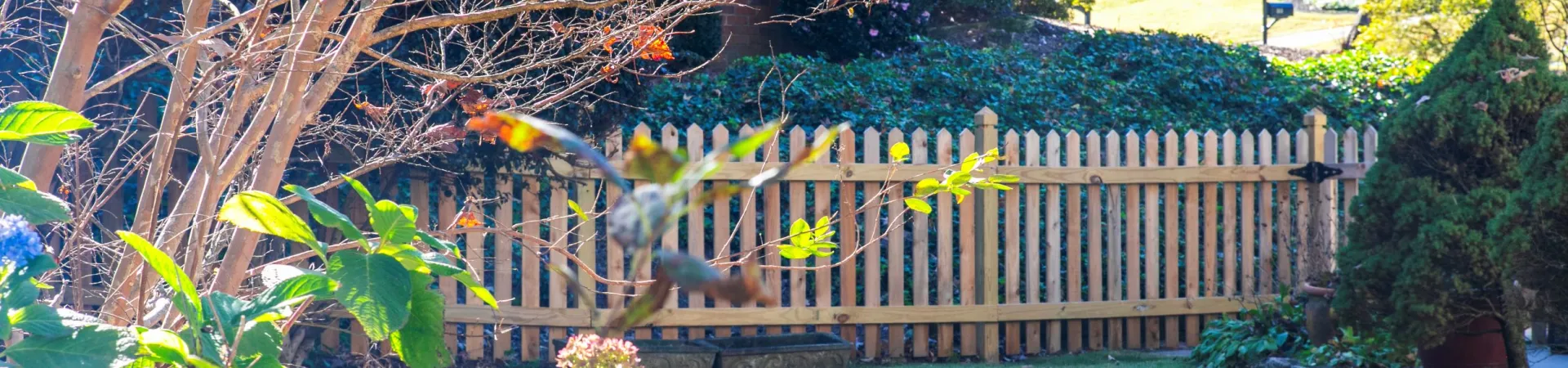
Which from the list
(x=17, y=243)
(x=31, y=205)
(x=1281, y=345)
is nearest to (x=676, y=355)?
(x=1281, y=345)

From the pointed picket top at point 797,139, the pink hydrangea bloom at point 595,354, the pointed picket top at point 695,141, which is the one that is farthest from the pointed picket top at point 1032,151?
the pink hydrangea bloom at point 595,354

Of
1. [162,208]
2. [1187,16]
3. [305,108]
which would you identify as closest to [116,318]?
[305,108]

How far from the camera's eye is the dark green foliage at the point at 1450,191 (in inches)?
167

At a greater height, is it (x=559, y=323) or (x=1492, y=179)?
(x=1492, y=179)

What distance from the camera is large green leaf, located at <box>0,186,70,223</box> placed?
1518mm

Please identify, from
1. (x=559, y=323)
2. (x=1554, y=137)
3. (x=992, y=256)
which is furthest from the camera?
(x=992, y=256)

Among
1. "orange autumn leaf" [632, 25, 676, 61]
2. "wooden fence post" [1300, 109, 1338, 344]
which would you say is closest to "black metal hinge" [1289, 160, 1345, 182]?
"wooden fence post" [1300, 109, 1338, 344]

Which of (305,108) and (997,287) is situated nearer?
(305,108)

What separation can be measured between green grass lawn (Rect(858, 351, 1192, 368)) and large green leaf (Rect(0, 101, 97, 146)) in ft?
14.1

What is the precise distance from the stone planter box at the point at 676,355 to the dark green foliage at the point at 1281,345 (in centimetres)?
239

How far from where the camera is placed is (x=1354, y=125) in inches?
360

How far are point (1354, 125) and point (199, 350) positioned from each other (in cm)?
934

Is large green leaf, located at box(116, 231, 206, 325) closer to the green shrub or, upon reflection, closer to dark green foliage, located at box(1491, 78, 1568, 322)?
dark green foliage, located at box(1491, 78, 1568, 322)

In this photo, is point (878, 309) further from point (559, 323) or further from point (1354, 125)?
point (1354, 125)
